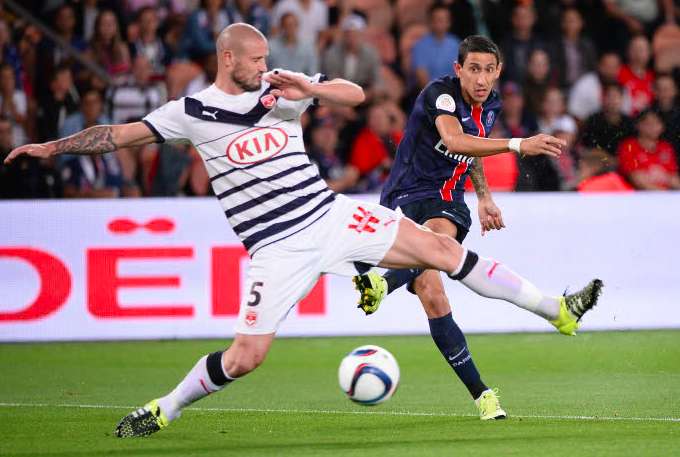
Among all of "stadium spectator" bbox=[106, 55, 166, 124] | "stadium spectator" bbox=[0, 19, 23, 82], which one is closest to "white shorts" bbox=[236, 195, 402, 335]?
"stadium spectator" bbox=[106, 55, 166, 124]

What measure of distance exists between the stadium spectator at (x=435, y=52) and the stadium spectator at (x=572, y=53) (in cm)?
140

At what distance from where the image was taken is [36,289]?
12.9 meters

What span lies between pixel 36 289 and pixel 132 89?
3.54 m

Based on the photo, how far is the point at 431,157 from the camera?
878 cm

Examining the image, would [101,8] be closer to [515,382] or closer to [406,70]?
[406,70]

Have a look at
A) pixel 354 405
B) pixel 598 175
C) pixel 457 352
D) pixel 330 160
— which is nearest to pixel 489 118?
pixel 457 352

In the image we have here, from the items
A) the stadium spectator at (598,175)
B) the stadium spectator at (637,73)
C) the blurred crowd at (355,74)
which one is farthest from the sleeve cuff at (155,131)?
the stadium spectator at (637,73)

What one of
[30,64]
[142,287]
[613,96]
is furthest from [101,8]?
[613,96]

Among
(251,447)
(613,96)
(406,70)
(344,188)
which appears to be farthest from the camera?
(406,70)

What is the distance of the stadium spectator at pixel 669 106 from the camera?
12664 mm

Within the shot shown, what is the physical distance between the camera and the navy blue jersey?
28.1 feet

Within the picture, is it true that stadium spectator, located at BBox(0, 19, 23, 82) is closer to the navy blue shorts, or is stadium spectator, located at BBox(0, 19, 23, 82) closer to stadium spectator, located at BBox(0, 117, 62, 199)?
stadium spectator, located at BBox(0, 117, 62, 199)

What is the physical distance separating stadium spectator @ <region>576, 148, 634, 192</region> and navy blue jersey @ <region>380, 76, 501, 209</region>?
4923mm

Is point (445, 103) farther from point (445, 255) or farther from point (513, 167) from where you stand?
point (513, 167)
